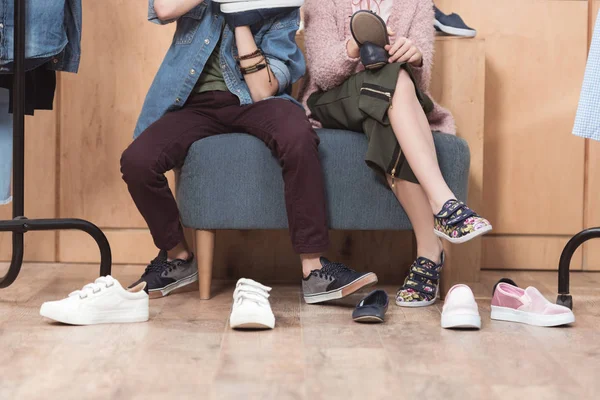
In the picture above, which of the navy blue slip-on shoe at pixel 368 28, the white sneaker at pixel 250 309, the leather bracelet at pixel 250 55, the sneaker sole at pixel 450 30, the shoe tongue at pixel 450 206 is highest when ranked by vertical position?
the sneaker sole at pixel 450 30

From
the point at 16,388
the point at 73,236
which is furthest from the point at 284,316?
the point at 73,236

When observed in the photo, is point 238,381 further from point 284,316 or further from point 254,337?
point 284,316

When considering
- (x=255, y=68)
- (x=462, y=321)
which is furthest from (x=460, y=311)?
(x=255, y=68)

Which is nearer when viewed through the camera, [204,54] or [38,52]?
[38,52]

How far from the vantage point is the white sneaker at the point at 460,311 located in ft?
5.27

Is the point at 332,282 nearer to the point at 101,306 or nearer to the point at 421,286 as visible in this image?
the point at 421,286

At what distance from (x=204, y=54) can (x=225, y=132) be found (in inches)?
7.8

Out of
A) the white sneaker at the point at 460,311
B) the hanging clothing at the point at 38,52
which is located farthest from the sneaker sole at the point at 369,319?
the hanging clothing at the point at 38,52

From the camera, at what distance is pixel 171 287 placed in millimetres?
1986

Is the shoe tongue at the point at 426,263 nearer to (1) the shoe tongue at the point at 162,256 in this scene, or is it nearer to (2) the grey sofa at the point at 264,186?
(2) the grey sofa at the point at 264,186

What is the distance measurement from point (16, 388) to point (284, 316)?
26.7 inches

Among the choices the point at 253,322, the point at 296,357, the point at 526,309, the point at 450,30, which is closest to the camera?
the point at 296,357

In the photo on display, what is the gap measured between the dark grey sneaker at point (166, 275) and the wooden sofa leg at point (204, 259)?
2.4 inches

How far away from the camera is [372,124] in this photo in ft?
6.27
